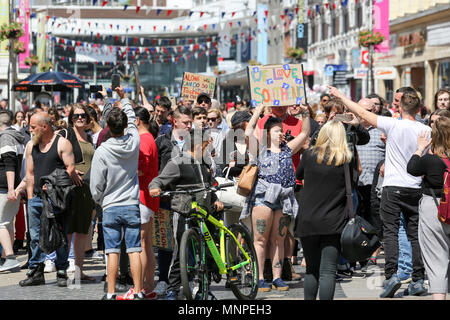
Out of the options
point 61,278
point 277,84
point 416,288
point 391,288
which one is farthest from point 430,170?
point 61,278

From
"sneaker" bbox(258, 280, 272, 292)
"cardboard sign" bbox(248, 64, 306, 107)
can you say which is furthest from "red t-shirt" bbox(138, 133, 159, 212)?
"cardboard sign" bbox(248, 64, 306, 107)

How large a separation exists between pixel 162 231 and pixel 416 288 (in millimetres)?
2742

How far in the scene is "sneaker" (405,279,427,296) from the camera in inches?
370

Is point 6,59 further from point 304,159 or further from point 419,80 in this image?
point 304,159

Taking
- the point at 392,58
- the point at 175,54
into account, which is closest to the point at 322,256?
the point at 392,58

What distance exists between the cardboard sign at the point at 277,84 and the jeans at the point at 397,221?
2.17 m

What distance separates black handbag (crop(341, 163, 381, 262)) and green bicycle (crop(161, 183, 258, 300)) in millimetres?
1485

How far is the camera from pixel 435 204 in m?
8.13

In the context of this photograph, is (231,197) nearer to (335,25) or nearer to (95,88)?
(95,88)

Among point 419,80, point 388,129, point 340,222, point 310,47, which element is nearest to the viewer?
point 340,222

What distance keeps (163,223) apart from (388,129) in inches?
101

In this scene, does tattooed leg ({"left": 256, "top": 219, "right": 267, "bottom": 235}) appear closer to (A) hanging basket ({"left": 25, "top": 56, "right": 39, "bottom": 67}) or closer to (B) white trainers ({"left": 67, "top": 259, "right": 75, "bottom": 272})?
(B) white trainers ({"left": 67, "top": 259, "right": 75, "bottom": 272})

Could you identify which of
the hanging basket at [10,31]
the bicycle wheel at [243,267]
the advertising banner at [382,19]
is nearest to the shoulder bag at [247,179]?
the bicycle wheel at [243,267]

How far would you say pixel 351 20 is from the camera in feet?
155
